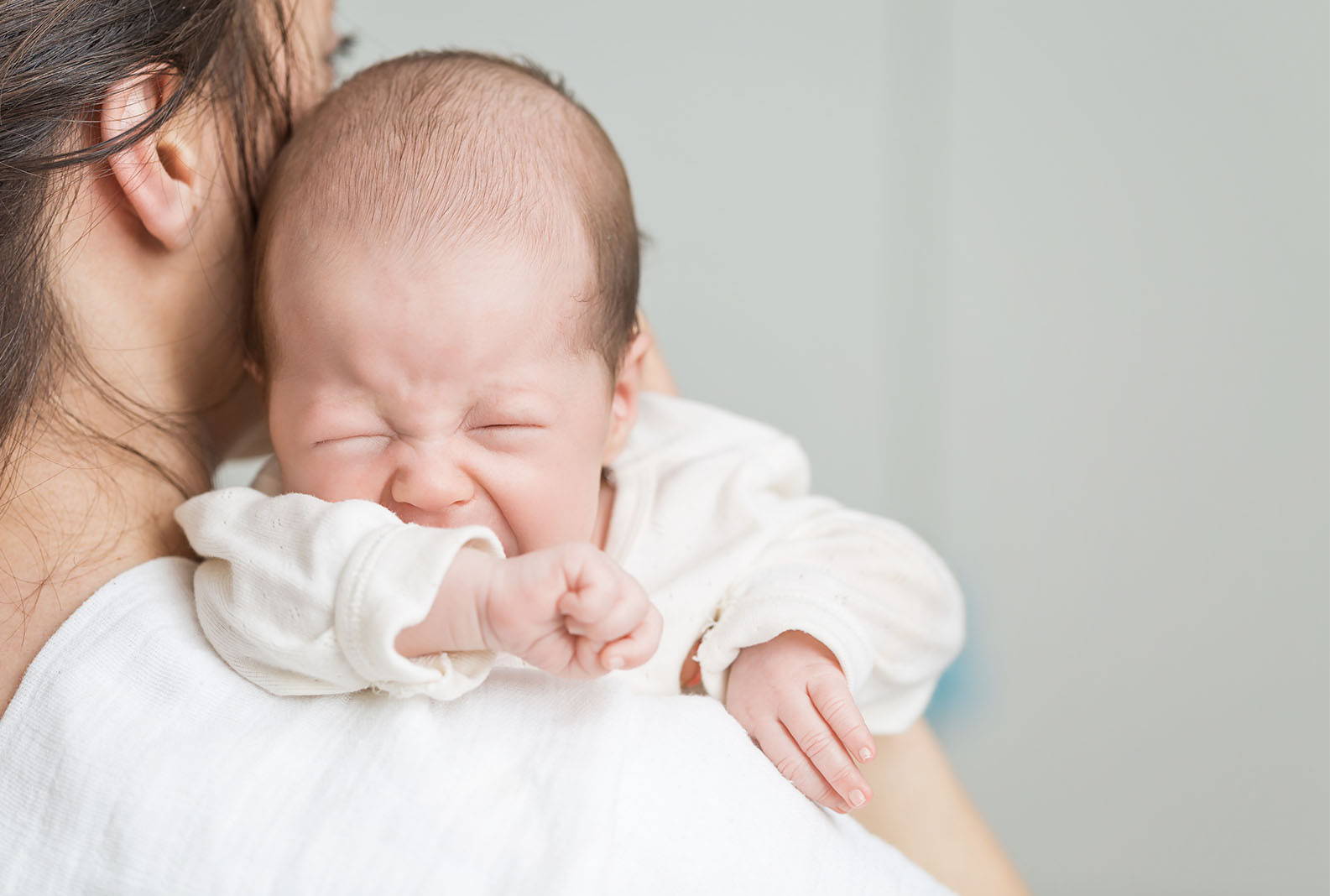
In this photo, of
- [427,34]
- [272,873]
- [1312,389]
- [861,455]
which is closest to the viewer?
[272,873]

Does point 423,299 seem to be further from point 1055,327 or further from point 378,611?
point 1055,327

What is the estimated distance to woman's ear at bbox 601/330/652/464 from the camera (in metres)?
0.92

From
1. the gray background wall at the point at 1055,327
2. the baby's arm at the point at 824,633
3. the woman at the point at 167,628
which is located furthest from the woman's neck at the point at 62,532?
the gray background wall at the point at 1055,327

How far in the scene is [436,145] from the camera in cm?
81

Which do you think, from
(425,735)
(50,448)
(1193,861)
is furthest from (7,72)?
(1193,861)

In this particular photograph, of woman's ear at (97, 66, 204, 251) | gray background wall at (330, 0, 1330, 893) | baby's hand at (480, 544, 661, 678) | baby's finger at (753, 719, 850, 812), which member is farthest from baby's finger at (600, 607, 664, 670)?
gray background wall at (330, 0, 1330, 893)

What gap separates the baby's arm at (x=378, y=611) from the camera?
0.61 meters

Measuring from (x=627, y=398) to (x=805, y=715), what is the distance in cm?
31

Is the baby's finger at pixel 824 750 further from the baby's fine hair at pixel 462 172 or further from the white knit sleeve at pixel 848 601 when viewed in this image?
the baby's fine hair at pixel 462 172

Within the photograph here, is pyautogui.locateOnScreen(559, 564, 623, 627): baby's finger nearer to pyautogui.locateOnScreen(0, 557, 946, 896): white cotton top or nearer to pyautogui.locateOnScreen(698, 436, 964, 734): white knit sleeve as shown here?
pyautogui.locateOnScreen(0, 557, 946, 896): white cotton top

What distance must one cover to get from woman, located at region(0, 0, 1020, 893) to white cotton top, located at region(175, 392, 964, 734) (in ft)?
0.11

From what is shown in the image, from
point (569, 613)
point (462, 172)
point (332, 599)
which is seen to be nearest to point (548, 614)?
point (569, 613)

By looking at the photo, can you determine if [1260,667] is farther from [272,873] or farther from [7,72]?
Answer: [7,72]

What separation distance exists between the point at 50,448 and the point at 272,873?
1.00ft
